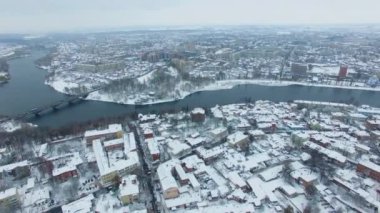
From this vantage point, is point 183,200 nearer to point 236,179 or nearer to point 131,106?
point 236,179

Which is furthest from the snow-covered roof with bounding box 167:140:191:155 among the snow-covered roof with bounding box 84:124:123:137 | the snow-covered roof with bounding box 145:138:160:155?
the snow-covered roof with bounding box 84:124:123:137

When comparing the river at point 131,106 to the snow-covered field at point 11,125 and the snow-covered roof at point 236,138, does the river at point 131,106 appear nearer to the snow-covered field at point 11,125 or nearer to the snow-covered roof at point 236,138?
the snow-covered field at point 11,125

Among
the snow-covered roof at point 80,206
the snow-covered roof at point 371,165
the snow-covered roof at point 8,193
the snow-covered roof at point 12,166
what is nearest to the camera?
the snow-covered roof at point 80,206

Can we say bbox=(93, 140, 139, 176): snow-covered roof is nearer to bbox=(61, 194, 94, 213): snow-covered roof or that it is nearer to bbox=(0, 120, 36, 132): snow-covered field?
bbox=(61, 194, 94, 213): snow-covered roof

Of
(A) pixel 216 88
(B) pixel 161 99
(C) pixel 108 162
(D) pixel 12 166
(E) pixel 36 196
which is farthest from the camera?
(A) pixel 216 88

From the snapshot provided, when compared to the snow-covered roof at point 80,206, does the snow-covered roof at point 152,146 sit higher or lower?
higher

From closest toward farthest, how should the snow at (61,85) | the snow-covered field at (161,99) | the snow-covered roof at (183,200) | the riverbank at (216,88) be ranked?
1. the snow-covered roof at (183,200)
2. the riverbank at (216,88)
3. the snow-covered field at (161,99)
4. the snow at (61,85)

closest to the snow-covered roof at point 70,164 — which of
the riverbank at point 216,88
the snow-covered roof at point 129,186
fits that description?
the snow-covered roof at point 129,186

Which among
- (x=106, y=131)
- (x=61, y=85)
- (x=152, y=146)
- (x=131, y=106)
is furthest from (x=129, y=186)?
(x=61, y=85)

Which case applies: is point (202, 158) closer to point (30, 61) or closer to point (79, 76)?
point (79, 76)
